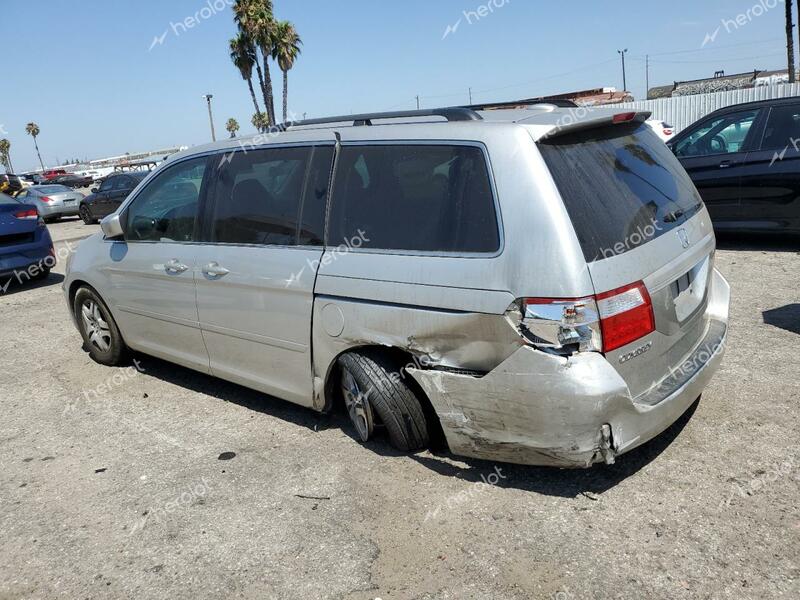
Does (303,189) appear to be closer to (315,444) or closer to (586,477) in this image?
(315,444)

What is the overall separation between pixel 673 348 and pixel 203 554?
2.43 m

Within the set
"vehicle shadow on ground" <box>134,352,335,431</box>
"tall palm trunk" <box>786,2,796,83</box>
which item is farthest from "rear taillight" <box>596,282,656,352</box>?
"tall palm trunk" <box>786,2,796,83</box>

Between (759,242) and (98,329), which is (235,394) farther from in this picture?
(759,242)

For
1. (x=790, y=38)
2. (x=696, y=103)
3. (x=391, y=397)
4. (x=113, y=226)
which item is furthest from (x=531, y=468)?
(x=790, y=38)

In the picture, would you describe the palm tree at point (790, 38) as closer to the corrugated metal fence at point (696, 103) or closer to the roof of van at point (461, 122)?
the corrugated metal fence at point (696, 103)

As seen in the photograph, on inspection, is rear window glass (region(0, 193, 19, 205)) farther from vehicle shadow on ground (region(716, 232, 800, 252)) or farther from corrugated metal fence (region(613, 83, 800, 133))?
corrugated metal fence (region(613, 83, 800, 133))

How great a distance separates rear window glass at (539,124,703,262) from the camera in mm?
2922

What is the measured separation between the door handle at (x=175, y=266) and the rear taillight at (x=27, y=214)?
621 centimetres

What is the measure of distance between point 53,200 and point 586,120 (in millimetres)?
21484

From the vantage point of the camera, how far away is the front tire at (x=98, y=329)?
5398 millimetres

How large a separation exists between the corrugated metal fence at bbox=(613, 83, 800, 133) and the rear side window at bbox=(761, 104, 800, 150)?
1610 cm

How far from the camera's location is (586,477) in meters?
3.34

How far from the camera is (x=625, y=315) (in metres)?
2.89

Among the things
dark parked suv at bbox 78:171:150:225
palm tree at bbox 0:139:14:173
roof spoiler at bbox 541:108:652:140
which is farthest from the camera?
palm tree at bbox 0:139:14:173
